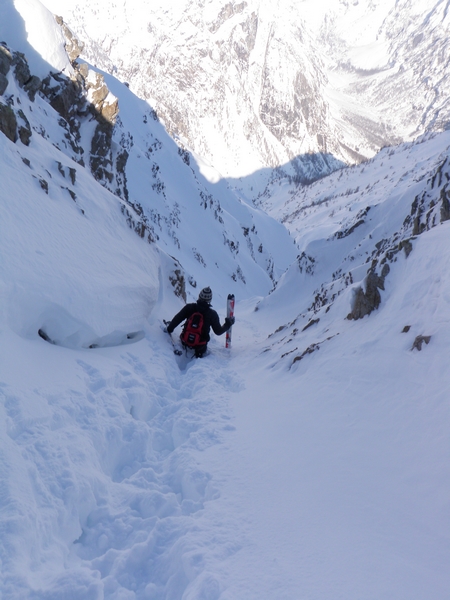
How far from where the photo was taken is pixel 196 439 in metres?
4.30

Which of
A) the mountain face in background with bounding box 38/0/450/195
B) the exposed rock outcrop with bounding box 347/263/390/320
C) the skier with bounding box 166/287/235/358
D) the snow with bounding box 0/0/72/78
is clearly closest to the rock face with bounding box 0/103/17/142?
the skier with bounding box 166/287/235/358

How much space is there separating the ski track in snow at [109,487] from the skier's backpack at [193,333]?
8.29 feet

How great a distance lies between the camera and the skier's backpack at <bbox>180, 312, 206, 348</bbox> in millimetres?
7730

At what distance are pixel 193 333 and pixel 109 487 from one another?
177 inches

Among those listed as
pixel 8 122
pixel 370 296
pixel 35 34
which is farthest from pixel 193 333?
pixel 35 34

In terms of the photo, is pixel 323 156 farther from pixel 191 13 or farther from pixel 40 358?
Answer: pixel 40 358

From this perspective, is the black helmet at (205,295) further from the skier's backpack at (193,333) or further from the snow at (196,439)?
the snow at (196,439)

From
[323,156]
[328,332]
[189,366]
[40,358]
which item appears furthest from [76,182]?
[323,156]

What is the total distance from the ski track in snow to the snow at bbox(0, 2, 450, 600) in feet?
0.05

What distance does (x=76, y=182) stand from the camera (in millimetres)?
8758

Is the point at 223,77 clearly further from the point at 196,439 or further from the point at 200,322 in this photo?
the point at 196,439

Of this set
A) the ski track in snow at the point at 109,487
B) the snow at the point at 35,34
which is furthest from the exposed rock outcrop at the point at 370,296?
the snow at the point at 35,34

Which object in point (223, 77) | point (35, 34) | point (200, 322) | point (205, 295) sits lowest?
point (200, 322)

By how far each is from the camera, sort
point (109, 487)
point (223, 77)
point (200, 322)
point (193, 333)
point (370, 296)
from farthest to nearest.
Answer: point (223, 77)
point (200, 322)
point (193, 333)
point (370, 296)
point (109, 487)
